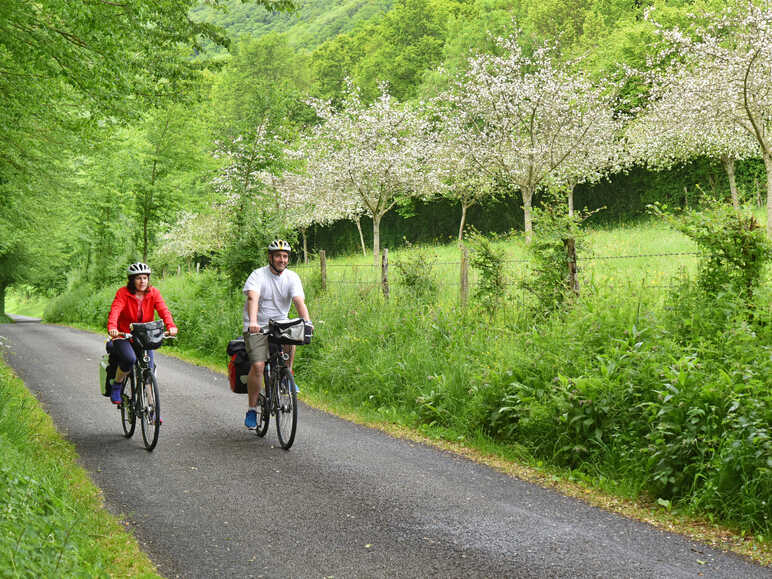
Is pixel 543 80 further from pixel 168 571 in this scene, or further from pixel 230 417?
pixel 168 571

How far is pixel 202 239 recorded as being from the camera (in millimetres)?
42844

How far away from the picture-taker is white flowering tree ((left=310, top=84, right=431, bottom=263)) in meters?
29.4

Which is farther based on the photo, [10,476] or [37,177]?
[37,177]

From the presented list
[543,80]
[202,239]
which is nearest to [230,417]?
[543,80]

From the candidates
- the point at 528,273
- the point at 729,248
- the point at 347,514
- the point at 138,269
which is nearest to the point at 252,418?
the point at 138,269

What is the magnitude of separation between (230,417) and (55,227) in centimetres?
1835

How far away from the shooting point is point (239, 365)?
27.1ft

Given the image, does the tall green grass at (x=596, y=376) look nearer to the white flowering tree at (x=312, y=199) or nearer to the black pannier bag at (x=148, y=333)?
the black pannier bag at (x=148, y=333)

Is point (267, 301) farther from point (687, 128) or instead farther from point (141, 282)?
point (687, 128)

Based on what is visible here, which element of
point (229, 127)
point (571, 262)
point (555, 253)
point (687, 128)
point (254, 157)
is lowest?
point (571, 262)

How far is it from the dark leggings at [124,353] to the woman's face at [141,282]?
67cm

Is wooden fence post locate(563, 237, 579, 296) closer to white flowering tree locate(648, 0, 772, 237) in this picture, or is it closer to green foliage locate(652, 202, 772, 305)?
green foliage locate(652, 202, 772, 305)

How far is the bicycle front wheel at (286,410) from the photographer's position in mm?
7492

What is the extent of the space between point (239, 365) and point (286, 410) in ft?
3.25
